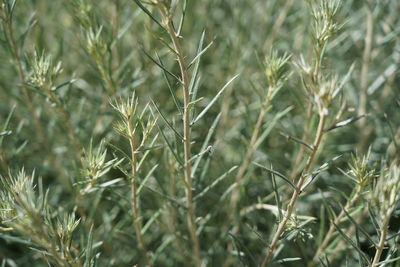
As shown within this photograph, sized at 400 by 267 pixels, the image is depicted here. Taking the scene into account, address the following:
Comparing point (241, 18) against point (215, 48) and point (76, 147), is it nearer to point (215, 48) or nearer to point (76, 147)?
point (215, 48)

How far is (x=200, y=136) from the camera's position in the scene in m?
0.96

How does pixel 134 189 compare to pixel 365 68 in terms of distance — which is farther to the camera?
pixel 365 68

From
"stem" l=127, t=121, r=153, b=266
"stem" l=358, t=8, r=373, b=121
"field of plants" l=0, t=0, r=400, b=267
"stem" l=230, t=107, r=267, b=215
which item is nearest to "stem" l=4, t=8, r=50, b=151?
"field of plants" l=0, t=0, r=400, b=267

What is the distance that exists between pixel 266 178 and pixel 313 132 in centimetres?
16

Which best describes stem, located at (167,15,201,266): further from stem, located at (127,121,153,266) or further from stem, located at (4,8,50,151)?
stem, located at (4,8,50,151)

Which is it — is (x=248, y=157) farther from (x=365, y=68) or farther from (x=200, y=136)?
(x=365, y=68)

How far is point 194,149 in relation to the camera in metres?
0.95

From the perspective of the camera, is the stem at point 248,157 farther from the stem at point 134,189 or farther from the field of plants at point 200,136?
the stem at point 134,189

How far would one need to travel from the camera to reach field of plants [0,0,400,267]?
67 cm

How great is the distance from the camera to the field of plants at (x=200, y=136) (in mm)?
673

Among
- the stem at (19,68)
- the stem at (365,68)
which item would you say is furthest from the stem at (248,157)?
the stem at (19,68)

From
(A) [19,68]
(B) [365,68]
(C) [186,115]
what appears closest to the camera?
(C) [186,115]

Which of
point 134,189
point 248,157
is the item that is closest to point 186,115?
point 134,189

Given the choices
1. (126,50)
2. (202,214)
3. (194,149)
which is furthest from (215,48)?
(202,214)
